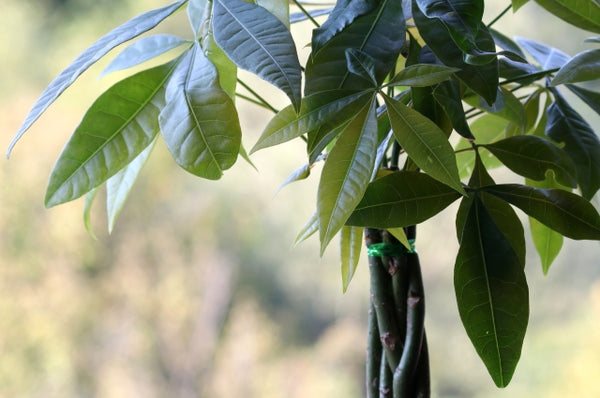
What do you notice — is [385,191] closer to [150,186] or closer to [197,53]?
[197,53]

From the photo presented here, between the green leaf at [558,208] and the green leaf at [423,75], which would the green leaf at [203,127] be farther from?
the green leaf at [558,208]

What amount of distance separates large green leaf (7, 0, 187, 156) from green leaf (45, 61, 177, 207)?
2 cm

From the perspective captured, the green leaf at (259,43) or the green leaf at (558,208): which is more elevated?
the green leaf at (259,43)

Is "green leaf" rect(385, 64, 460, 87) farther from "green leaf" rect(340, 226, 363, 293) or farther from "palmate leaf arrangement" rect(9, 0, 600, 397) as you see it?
"green leaf" rect(340, 226, 363, 293)

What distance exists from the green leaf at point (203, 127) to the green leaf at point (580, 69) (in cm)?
25

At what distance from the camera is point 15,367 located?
181cm

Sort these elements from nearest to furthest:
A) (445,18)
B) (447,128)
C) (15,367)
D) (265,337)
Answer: (445,18)
(447,128)
(15,367)
(265,337)

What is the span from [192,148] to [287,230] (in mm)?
1623

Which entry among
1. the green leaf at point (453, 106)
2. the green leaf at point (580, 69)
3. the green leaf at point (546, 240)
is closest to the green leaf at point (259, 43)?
the green leaf at point (453, 106)

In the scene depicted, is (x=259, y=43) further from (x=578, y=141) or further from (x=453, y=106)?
(x=578, y=141)

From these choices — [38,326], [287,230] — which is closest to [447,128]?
[287,230]

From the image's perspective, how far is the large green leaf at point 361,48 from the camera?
0.42 meters

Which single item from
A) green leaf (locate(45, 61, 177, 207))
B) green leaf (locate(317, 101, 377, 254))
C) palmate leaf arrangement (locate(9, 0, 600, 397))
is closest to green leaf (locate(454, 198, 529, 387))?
palmate leaf arrangement (locate(9, 0, 600, 397))

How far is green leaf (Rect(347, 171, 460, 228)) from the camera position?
44 centimetres
